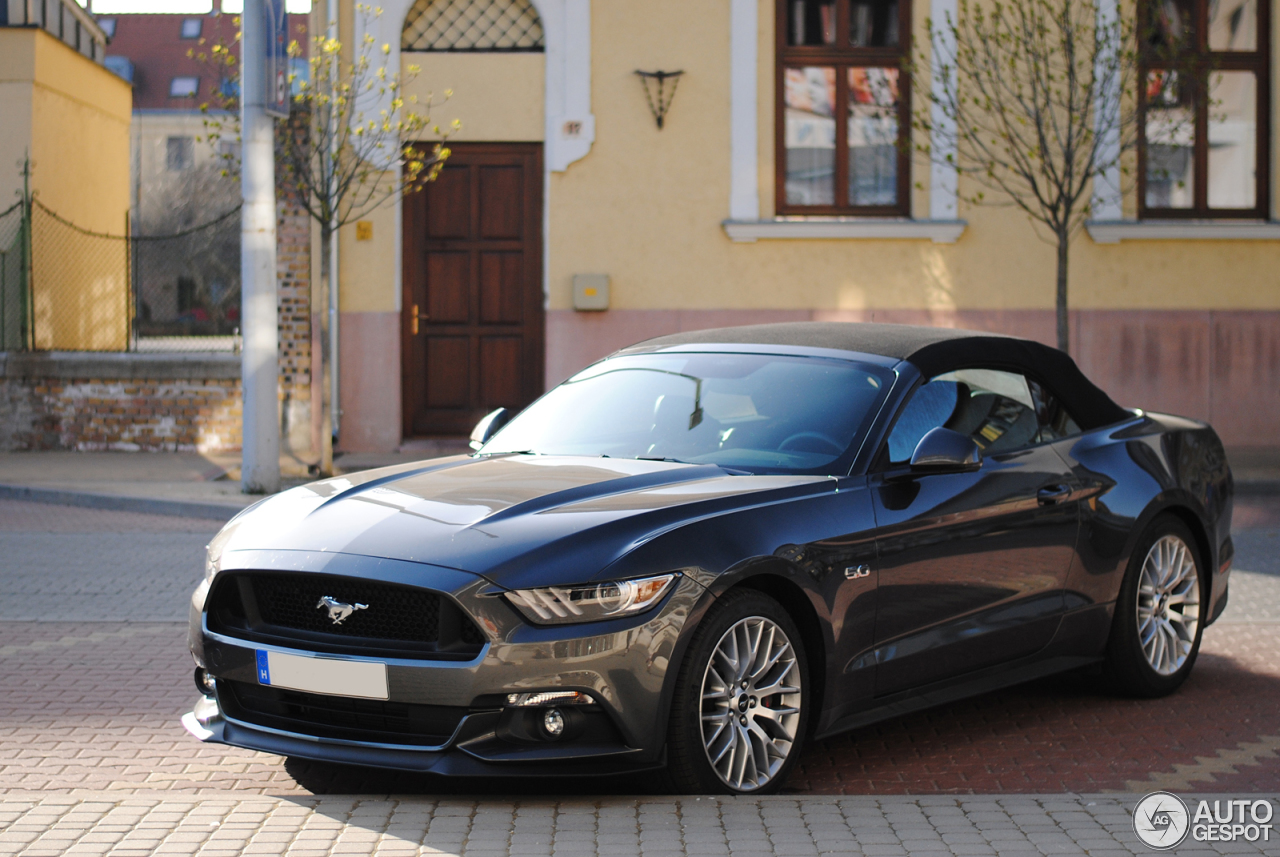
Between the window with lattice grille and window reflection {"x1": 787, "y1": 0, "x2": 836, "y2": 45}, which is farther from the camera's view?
window reflection {"x1": 787, "y1": 0, "x2": 836, "y2": 45}

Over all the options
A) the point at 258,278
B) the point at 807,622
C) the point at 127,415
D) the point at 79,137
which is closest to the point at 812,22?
the point at 258,278

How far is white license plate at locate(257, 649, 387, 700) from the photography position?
13.5ft

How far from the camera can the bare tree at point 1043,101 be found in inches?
577

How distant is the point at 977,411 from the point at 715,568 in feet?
5.58

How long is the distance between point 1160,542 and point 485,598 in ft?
10.4

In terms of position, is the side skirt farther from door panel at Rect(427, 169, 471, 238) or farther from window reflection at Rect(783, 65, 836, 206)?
door panel at Rect(427, 169, 471, 238)

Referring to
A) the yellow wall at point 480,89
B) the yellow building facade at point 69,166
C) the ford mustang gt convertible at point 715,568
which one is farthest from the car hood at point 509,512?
the yellow building facade at point 69,166

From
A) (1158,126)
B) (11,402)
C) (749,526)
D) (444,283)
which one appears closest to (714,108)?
(444,283)

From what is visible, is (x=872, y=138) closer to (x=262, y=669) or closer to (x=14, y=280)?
(x=14, y=280)

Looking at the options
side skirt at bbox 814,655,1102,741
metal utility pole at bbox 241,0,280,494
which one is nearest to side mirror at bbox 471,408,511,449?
side skirt at bbox 814,655,1102,741

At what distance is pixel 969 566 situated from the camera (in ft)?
16.8

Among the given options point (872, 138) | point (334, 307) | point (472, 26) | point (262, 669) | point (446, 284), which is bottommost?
point (262, 669)

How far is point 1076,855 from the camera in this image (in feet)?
12.4

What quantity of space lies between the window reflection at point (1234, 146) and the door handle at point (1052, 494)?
12.3 meters
